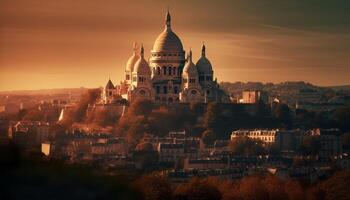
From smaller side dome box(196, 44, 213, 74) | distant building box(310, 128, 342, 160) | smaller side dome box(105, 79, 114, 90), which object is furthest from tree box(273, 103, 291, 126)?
smaller side dome box(105, 79, 114, 90)

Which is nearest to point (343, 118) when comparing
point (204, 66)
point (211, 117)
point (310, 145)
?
point (204, 66)

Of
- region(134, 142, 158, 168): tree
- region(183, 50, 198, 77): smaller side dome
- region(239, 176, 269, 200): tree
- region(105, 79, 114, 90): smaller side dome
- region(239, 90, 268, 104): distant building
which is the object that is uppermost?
region(183, 50, 198, 77): smaller side dome

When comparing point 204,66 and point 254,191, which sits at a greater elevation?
point 204,66

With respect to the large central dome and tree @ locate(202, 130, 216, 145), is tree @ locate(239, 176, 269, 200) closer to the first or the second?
tree @ locate(202, 130, 216, 145)

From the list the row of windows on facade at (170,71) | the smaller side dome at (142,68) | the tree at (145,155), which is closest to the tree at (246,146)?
the tree at (145,155)

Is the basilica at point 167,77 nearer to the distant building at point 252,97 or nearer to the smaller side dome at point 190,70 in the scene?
the smaller side dome at point 190,70

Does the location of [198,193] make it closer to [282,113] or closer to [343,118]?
[282,113]

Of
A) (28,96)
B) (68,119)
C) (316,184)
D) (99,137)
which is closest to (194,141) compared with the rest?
(99,137)

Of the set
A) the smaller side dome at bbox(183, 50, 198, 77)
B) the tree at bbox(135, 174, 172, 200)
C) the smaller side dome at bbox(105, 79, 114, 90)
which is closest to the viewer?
the tree at bbox(135, 174, 172, 200)

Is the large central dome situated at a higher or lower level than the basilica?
higher
